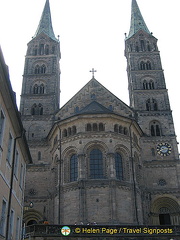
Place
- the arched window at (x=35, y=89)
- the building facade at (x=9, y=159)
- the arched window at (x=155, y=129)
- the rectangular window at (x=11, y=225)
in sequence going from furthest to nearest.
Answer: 1. the arched window at (x=35, y=89)
2. the arched window at (x=155, y=129)
3. the rectangular window at (x=11, y=225)
4. the building facade at (x=9, y=159)

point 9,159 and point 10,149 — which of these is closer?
point 9,159

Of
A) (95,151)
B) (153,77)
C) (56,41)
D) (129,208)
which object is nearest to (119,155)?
(95,151)

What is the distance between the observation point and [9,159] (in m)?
16.2

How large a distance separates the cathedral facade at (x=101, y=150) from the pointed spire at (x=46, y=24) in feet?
19.1

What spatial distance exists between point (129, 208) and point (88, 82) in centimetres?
1793

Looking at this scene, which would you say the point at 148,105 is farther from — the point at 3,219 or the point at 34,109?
the point at 3,219

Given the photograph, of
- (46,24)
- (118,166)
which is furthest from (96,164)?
(46,24)

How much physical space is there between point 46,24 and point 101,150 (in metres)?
29.8

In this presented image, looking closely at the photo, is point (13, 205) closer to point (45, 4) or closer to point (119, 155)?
point (119, 155)

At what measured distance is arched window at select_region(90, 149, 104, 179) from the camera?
103 feet

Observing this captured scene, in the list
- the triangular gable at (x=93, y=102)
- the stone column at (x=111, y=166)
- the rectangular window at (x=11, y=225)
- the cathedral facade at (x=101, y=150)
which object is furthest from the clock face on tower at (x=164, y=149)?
the rectangular window at (x=11, y=225)

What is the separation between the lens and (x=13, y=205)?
17.5 meters

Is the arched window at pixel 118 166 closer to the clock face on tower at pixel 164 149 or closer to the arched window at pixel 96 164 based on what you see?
the arched window at pixel 96 164

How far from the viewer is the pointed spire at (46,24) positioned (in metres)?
50.5
